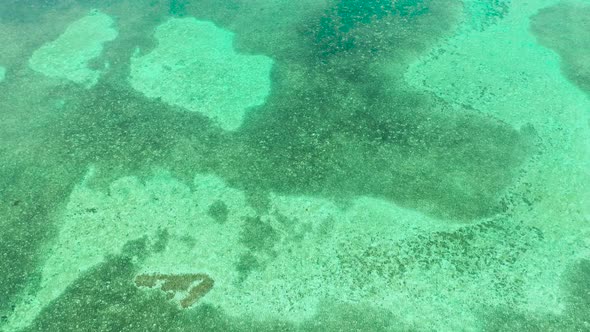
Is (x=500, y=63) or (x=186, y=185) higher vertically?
(x=500, y=63)

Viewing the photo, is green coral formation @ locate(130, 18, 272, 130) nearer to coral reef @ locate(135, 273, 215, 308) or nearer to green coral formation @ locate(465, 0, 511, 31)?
coral reef @ locate(135, 273, 215, 308)

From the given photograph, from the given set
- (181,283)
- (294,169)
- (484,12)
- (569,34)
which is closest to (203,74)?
(294,169)

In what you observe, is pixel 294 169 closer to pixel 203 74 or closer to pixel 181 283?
pixel 181 283

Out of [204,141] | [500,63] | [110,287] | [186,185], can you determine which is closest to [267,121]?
[204,141]

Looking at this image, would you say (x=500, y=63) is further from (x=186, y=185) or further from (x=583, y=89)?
(x=186, y=185)

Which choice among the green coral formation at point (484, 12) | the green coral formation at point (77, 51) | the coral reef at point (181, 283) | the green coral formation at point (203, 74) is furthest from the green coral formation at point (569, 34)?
the green coral formation at point (77, 51)

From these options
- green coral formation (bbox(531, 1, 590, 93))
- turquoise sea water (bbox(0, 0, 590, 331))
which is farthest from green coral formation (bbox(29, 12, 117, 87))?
green coral formation (bbox(531, 1, 590, 93))
